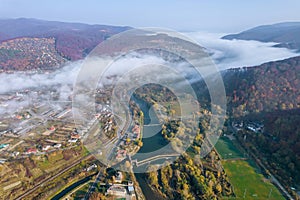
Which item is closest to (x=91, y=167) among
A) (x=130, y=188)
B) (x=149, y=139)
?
(x=130, y=188)

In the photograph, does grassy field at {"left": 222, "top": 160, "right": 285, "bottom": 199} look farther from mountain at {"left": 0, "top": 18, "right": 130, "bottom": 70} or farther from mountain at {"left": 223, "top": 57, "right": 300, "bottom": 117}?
mountain at {"left": 0, "top": 18, "right": 130, "bottom": 70}

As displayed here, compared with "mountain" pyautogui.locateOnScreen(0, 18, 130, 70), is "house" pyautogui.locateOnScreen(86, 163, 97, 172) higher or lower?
lower

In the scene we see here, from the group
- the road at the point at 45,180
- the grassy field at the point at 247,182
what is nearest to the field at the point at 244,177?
the grassy field at the point at 247,182

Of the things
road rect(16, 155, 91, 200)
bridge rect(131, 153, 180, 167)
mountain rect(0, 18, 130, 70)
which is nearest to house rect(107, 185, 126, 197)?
bridge rect(131, 153, 180, 167)

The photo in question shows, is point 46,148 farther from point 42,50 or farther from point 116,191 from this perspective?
point 42,50

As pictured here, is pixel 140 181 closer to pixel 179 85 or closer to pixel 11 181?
pixel 11 181

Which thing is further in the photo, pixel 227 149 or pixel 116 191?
pixel 227 149

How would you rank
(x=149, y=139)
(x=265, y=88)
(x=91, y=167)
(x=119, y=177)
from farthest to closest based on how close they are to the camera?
(x=265, y=88) < (x=149, y=139) < (x=91, y=167) < (x=119, y=177)

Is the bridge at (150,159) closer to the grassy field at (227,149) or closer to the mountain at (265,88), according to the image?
the grassy field at (227,149)
